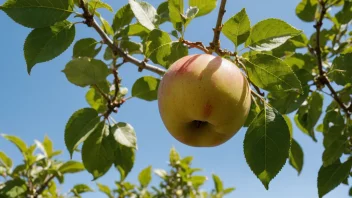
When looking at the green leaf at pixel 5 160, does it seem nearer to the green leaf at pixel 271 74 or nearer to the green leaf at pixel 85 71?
the green leaf at pixel 85 71

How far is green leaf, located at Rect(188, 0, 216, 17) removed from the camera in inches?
78.5

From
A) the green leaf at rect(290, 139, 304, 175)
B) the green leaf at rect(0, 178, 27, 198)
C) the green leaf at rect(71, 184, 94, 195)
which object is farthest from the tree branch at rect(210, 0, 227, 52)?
the green leaf at rect(71, 184, 94, 195)

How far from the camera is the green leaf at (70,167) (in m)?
4.25

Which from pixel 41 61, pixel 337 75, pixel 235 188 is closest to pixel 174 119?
pixel 41 61

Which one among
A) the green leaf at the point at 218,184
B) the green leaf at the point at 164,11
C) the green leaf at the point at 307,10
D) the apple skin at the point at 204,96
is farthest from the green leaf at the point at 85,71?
the green leaf at the point at 218,184

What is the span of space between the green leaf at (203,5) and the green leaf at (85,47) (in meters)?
0.86

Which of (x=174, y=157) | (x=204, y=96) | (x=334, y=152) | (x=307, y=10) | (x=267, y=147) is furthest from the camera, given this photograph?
(x=174, y=157)

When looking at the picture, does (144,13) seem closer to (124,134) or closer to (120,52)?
(120,52)

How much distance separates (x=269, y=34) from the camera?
1.84m

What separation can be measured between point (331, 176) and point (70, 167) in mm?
2812

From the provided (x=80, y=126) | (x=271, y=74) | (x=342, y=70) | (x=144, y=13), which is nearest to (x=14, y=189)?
(x=80, y=126)

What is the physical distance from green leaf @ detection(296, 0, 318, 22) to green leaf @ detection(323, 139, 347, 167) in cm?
118

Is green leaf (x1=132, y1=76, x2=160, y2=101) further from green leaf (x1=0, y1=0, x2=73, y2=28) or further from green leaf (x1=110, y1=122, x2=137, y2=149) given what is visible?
green leaf (x1=0, y1=0, x2=73, y2=28)

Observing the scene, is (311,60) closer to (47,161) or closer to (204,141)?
(204,141)
